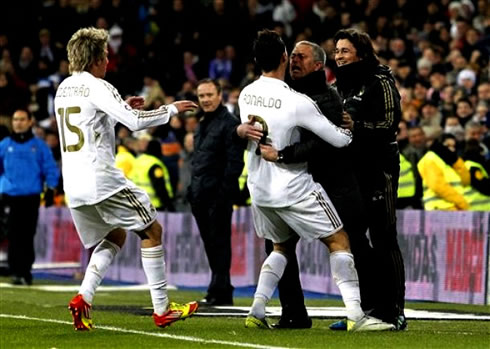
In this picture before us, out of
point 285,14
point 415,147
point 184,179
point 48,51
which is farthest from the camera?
point 48,51

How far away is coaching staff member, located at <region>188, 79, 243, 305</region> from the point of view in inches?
618

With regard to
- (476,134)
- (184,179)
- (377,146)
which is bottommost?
(184,179)

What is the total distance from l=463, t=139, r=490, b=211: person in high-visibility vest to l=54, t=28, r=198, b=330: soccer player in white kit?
7057mm

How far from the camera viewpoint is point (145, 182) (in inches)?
816

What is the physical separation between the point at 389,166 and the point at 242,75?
1699cm

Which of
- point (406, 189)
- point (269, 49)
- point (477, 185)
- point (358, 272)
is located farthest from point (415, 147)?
point (269, 49)

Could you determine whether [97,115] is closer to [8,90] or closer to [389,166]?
[389,166]

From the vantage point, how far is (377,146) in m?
11.8

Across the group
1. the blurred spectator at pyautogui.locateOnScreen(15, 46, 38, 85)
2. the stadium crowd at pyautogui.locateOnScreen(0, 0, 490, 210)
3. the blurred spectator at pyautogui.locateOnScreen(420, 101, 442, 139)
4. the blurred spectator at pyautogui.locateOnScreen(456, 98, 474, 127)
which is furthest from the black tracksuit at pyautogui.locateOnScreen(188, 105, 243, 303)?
the blurred spectator at pyautogui.locateOnScreen(15, 46, 38, 85)

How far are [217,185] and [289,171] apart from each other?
4543 mm

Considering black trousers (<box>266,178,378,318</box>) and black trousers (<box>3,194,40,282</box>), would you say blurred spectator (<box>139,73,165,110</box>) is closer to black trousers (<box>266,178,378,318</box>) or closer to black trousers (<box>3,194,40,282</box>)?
black trousers (<box>3,194,40,282</box>)

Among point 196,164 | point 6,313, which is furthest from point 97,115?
point 196,164

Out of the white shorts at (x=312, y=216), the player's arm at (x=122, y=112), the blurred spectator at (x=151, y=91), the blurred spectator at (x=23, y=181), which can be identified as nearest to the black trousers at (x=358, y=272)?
the white shorts at (x=312, y=216)

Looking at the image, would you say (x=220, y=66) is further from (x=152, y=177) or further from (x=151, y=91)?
(x=152, y=177)
